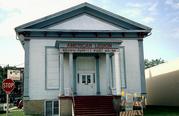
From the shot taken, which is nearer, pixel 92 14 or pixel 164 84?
pixel 92 14

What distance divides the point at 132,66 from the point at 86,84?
4.08 meters

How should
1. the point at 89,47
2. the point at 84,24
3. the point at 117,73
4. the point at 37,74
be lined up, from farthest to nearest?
1. the point at 84,24
2. the point at 117,73
3. the point at 37,74
4. the point at 89,47

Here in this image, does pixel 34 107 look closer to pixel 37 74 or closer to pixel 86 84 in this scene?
pixel 37 74

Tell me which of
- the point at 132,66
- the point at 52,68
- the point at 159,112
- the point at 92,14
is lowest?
the point at 159,112

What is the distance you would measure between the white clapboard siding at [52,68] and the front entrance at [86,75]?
1784 millimetres

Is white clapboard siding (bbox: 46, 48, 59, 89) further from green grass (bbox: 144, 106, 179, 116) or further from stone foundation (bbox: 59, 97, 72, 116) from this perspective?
green grass (bbox: 144, 106, 179, 116)

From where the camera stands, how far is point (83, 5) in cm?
2509

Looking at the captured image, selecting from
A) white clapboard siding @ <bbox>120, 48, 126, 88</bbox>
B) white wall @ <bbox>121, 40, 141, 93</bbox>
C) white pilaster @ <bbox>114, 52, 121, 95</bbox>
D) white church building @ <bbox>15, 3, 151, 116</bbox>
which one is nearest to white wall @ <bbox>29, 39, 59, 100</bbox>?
white church building @ <bbox>15, 3, 151, 116</bbox>

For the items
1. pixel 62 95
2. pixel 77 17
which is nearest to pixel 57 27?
pixel 77 17

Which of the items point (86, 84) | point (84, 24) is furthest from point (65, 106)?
point (84, 24)

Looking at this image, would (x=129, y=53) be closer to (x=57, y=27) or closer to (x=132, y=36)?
(x=132, y=36)

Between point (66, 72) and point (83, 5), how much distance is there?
576 centimetres

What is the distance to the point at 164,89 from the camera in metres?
32.1

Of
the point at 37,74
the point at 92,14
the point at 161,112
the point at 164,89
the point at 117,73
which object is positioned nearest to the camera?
the point at 161,112
